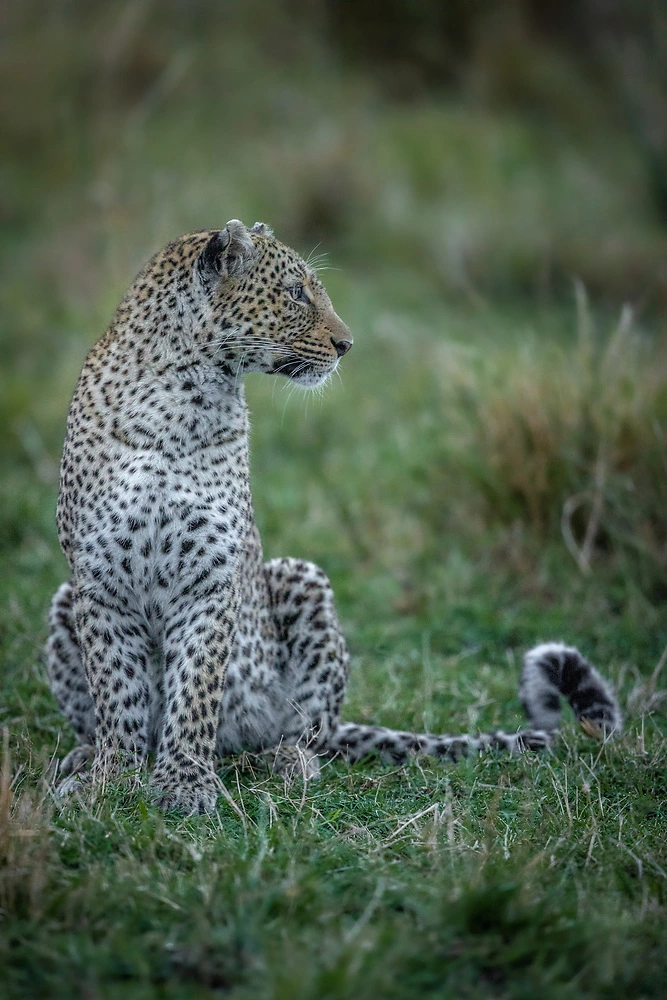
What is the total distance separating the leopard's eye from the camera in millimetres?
4277

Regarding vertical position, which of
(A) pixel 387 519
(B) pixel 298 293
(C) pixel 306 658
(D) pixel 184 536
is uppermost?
(B) pixel 298 293

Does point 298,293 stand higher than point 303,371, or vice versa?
point 298,293

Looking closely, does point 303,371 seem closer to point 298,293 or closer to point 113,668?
point 298,293

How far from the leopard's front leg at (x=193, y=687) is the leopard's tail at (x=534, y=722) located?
63 cm

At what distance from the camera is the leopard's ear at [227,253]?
4047mm

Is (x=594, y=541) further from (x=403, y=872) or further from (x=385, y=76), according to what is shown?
(x=385, y=76)

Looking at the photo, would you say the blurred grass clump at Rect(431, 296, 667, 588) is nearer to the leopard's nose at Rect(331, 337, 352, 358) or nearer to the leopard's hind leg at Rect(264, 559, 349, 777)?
the leopard's hind leg at Rect(264, 559, 349, 777)

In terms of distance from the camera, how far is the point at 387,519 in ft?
23.6

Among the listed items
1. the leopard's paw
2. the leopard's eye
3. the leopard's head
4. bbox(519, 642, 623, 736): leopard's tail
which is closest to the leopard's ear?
the leopard's head

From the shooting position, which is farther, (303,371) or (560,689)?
(560,689)

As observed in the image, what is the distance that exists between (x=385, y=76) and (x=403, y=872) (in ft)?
51.4

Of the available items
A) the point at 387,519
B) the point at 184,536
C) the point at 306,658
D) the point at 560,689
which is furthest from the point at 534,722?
the point at 387,519

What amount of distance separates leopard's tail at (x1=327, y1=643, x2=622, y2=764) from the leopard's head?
136 cm

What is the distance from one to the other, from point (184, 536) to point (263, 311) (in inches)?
34.3
